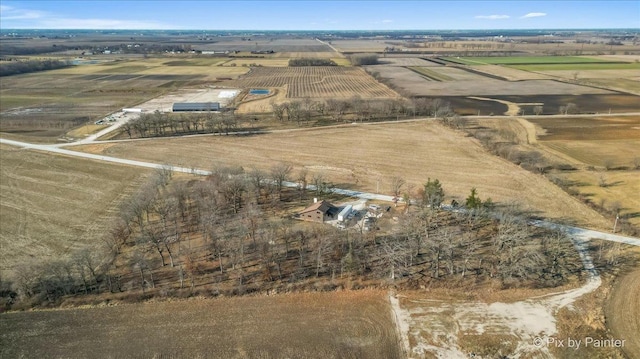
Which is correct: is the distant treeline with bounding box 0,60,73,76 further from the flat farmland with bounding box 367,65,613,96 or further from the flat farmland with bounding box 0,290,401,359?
the flat farmland with bounding box 0,290,401,359

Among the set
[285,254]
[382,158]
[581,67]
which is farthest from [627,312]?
[581,67]

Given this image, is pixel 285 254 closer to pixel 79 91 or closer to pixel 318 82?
pixel 318 82

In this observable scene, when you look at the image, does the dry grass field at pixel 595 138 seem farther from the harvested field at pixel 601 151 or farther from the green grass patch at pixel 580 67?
the green grass patch at pixel 580 67

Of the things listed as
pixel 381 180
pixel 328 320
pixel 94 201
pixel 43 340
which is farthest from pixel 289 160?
pixel 43 340

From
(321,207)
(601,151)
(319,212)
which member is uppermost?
(601,151)

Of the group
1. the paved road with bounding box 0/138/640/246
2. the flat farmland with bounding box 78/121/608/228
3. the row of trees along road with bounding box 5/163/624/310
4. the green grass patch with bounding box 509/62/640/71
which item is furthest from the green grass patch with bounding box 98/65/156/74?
the green grass patch with bounding box 509/62/640/71

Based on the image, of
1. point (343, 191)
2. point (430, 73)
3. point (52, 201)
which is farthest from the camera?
point (430, 73)

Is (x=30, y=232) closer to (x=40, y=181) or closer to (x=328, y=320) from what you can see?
(x=40, y=181)
